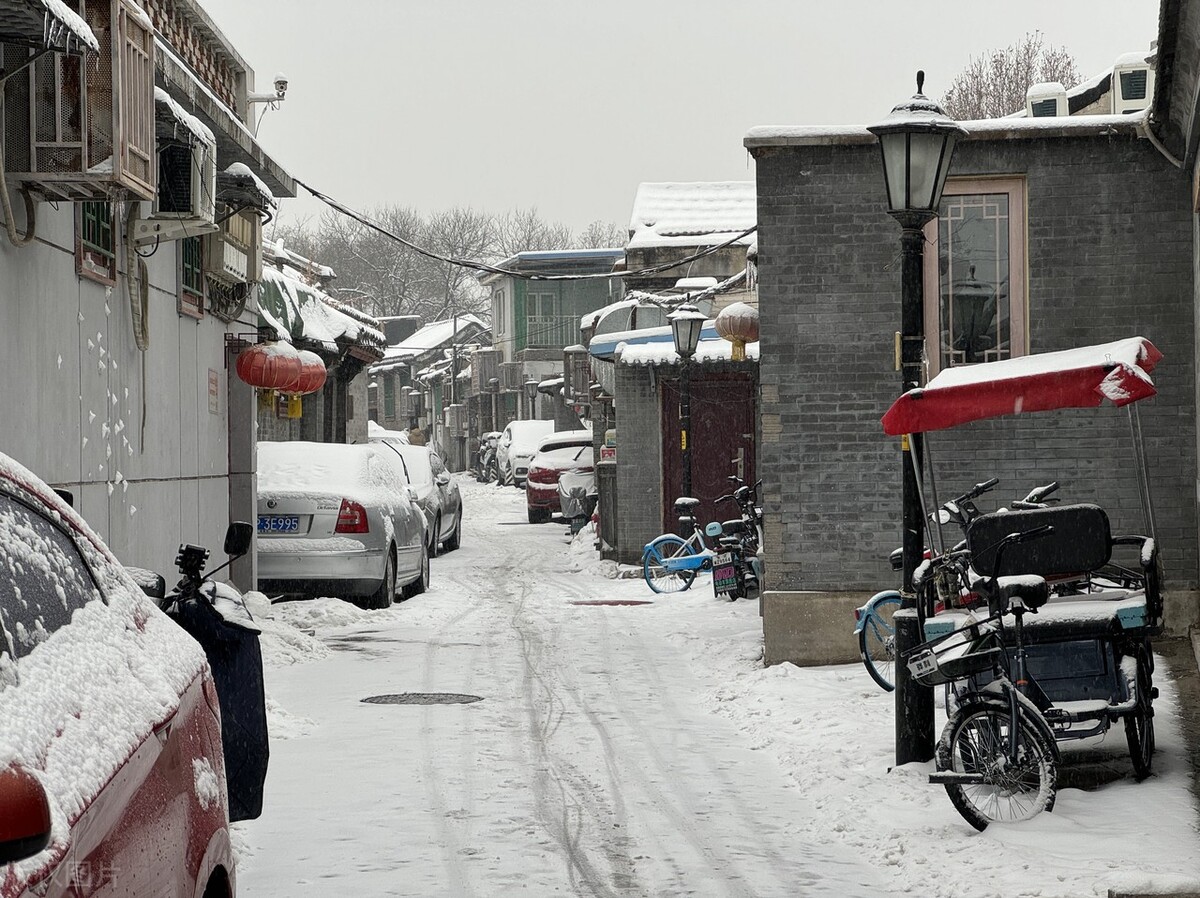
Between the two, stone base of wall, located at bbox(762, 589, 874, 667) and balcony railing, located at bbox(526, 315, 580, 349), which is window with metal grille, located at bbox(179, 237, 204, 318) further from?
balcony railing, located at bbox(526, 315, 580, 349)

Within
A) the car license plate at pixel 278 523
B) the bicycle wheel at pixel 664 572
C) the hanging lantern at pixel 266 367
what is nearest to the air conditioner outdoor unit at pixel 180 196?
the hanging lantern at pixel 266 367

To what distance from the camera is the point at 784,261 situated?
38.5ft

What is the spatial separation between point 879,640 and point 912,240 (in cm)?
400

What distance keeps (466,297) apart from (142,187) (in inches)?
2971

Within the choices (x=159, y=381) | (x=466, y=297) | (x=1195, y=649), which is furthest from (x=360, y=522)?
(x=466, y=297)

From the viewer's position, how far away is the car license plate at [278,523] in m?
15.1

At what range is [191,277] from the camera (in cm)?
1364

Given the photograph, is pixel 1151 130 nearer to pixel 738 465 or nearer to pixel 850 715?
pixel 850 715

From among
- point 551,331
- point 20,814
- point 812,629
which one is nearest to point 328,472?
point 812,629

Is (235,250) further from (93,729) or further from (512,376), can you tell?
(512,376)

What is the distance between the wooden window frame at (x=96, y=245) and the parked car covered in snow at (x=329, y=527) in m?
4.53

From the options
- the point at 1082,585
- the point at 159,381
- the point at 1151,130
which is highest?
the point at 1151,130

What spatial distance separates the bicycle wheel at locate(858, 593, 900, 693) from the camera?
1037 centimetres

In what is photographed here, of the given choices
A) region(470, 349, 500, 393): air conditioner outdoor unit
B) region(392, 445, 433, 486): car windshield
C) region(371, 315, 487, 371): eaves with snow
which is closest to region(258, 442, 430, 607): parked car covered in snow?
region(392, 445, 433, 486): car windshield
